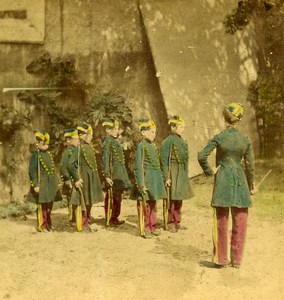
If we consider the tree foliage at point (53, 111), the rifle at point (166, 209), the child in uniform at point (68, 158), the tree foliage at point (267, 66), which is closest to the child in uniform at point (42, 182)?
the child in uniform at point (68, 158)

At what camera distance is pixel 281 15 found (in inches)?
377

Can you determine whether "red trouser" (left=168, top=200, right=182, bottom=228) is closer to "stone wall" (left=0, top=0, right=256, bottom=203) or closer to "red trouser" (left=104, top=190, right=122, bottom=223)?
"red trouser" (left=104, top=190, right=122, bottom=223)

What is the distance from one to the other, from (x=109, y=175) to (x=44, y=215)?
98cm

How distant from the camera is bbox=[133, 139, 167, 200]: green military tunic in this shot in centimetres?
653

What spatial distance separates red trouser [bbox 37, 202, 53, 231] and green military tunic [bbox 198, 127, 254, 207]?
2.65m

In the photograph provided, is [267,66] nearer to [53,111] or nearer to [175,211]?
[53,111]

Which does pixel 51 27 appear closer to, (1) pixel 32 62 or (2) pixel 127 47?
(1) pixel 32 62

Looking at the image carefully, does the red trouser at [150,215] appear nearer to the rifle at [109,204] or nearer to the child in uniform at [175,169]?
the child in uniform at [175,169]

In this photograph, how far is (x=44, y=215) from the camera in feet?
23.2

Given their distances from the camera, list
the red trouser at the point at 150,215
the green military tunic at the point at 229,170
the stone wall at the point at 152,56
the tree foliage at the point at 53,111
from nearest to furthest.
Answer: the green military tunic at the point at 229,170 < the red trouser at the point at 150,215 < the stone wall at the point at 152,56 < the tree foliage at the point at 53,111

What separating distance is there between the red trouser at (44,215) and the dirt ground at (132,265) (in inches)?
5.3

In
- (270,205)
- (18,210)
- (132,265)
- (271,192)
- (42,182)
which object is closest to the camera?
(132,265)

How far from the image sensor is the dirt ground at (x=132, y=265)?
15.7ft

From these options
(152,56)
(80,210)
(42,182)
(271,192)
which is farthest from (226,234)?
(152,56)
